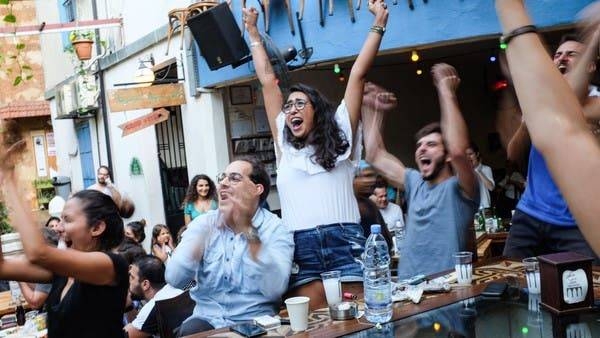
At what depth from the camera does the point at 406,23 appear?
587 cm

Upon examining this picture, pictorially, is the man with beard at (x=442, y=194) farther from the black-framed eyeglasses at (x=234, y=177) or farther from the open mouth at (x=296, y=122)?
the black-framed eyeglasses at (x=234, y=177)

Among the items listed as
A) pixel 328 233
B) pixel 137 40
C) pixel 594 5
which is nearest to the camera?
pixel 594 5

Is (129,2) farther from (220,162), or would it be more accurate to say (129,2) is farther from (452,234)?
(452,234)

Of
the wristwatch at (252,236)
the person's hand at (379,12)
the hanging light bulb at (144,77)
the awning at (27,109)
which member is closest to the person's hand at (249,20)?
the person's hand at (379,12)

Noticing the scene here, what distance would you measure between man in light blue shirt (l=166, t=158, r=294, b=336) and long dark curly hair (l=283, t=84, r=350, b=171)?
302mm

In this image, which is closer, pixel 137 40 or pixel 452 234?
pixel 452 234

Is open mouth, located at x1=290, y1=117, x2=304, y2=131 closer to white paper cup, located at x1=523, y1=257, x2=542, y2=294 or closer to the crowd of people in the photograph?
the crowd of people

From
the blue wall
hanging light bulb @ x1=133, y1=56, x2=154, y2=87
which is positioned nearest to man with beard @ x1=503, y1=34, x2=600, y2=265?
the blue wall

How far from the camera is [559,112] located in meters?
0.93

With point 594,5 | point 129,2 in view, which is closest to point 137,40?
point 129,2

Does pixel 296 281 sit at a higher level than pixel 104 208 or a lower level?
lower

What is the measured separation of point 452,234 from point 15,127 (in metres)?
2.03

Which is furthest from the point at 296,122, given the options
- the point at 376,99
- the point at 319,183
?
the point at 376,99

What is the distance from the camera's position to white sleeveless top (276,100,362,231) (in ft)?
9.52
